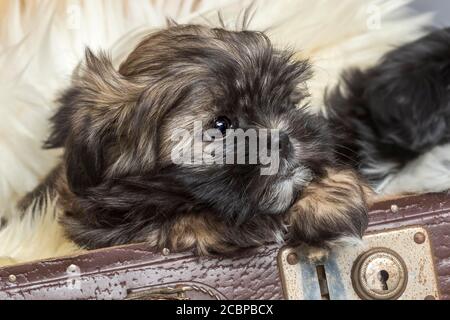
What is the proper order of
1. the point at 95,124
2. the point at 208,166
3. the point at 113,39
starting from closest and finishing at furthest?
the point at 208,166
the point at 95,124
the point at 113,39

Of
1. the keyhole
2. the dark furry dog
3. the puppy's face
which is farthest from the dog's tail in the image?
the keyhole

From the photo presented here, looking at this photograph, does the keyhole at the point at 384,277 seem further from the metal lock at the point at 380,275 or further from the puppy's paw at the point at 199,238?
the puppy's paw at the point at 199,238

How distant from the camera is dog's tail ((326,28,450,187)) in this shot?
134 centimetres

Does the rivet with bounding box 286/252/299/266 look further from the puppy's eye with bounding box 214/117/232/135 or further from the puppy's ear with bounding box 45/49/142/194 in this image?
the puppy's ear with bounding box 45/49/142/194

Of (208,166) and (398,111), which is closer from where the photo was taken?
(208,166)

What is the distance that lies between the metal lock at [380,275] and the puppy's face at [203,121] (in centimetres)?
16

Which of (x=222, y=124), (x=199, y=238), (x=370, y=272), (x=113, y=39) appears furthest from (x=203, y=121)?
(x=113, y=39)

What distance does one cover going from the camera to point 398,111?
1353 millimetres

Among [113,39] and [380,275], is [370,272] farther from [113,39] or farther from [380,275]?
[113,39]

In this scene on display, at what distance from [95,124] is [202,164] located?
0.22 meters

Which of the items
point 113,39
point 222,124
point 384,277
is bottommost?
point 384,277

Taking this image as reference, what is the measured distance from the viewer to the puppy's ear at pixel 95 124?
4.26 feet

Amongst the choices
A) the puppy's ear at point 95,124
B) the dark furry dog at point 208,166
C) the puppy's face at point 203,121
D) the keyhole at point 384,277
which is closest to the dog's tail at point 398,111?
the dark furry dog at point 208,166

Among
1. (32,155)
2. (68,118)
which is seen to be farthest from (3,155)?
(68,118)
